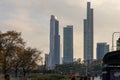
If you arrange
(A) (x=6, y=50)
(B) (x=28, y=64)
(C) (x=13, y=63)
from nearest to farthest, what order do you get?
(A) (x=6, y=50) < (C) (x=13, y=63) < (B) (x=28, y=64)

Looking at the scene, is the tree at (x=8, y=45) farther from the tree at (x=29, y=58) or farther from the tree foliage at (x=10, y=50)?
the tree at (x=29, y=58)

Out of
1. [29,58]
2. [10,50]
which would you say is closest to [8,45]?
[10,50]

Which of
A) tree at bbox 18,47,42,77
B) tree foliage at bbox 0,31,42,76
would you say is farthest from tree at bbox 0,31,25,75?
tree at bbox 18,47,42,77

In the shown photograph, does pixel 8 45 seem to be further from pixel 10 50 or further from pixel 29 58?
pixel 29 58

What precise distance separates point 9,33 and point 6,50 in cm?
340

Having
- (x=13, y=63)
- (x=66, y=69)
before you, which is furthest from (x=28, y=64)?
(x=66, y=69)

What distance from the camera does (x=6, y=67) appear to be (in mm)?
80250

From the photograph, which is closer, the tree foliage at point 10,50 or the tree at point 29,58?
the tree foliage at point 10,50

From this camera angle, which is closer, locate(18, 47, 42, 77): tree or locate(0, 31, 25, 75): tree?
locate(0, 31, 25, 75): tree

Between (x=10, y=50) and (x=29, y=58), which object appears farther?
(x=29, y=58)

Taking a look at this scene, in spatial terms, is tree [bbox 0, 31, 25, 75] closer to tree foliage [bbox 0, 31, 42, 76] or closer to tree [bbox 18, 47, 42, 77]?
tree foliage [bbox 0, 31, 42, 76]

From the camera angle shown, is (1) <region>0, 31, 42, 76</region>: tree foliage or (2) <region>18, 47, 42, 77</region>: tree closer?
(1) <region>0, 31, 42, 76</region>: tree foliage

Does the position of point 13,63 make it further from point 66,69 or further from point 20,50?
point 66,69

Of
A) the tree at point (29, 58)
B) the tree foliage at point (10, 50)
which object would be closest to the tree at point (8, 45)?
the tree foliage at point (10, 50)
